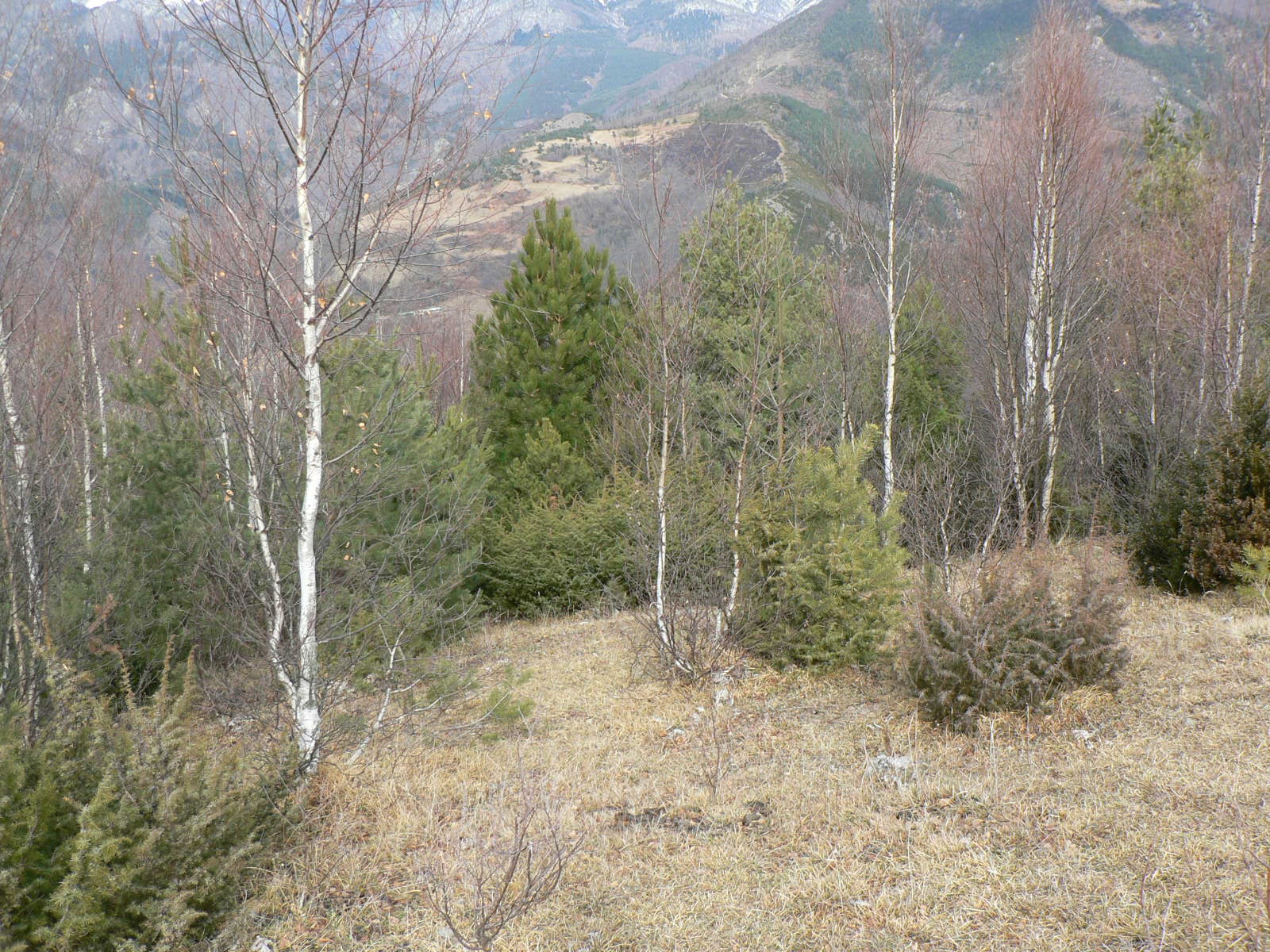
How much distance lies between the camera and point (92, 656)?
Result: 24.1 feet

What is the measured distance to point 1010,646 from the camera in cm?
529

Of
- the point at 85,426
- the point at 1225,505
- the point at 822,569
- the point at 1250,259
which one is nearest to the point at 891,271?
the point at 1225,505

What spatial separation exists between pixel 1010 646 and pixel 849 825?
6.28 feet

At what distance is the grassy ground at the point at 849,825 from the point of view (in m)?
3.26

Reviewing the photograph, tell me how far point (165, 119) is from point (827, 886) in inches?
194

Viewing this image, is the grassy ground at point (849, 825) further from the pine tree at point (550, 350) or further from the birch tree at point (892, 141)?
the pine tree at point (550, 350)

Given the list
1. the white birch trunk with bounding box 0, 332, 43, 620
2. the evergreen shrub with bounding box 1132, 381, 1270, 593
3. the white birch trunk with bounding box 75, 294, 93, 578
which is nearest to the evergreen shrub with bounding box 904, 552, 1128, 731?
the evergreen shrub with bounding box 1132, 381, 1270, 593

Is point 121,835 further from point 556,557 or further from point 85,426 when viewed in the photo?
point 556,557

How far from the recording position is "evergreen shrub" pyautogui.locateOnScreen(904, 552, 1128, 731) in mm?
5211

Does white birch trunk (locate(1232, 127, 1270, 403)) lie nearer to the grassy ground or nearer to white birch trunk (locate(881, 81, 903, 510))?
white birch trunk (locate(881, 81, 903, 510))

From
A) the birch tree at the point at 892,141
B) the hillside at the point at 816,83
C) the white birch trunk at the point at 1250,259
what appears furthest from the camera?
the hillside at the point at 816,83

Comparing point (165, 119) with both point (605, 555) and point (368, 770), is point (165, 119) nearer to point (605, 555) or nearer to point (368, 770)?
point (368, 770)

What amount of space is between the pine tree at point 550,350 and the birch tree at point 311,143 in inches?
392

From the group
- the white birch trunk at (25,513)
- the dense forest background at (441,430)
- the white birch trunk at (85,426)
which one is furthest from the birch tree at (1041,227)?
the white birch trunk at (85,426)
